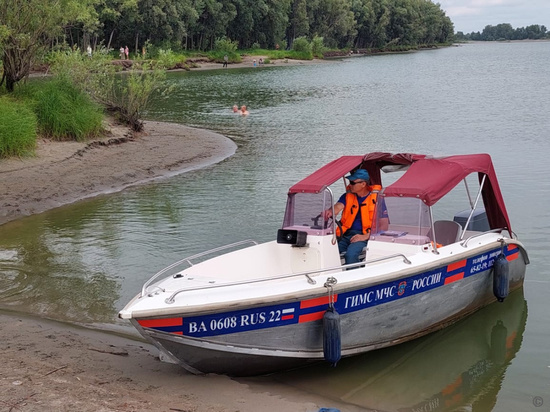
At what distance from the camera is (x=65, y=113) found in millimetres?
19703

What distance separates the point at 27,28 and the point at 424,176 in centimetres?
1524

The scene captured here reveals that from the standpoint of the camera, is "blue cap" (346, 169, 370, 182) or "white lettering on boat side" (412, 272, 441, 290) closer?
"white lettering on boat side" (412, 272, 441, 290)

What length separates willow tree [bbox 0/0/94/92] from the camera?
19703 mm

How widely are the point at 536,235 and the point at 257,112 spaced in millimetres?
22882

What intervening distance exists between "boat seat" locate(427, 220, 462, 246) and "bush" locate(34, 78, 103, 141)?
41.6 feet

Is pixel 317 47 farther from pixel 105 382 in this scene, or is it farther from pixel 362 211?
pixel 105 382

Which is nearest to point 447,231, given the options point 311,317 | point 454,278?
point 454,278

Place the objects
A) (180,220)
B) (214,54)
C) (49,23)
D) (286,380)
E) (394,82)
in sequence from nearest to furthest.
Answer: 1. (286,380)
2. (180,220)
3. (49,23)
4. (394,82)
5. (214,54)

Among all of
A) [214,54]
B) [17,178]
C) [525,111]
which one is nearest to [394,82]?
[525,111]

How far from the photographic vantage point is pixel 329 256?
8289 millimetres

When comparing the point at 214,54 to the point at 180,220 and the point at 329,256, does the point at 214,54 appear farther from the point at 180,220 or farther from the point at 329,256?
the point at 329,256

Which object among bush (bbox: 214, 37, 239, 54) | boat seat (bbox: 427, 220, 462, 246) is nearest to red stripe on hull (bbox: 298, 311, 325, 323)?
boat seat (bbox: 427, 220, 462, 246)

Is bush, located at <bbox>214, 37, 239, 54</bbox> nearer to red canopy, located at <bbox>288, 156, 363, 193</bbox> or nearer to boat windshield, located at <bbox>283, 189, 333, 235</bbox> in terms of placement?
red canopy, located at <bbox>288, 156, 363, 193</bbox>

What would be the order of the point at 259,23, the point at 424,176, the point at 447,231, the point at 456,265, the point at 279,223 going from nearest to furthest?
the point at 456,265 < the point at 424,176 < the point at 447,231 < the point at 279,223 < the point at 259,23
